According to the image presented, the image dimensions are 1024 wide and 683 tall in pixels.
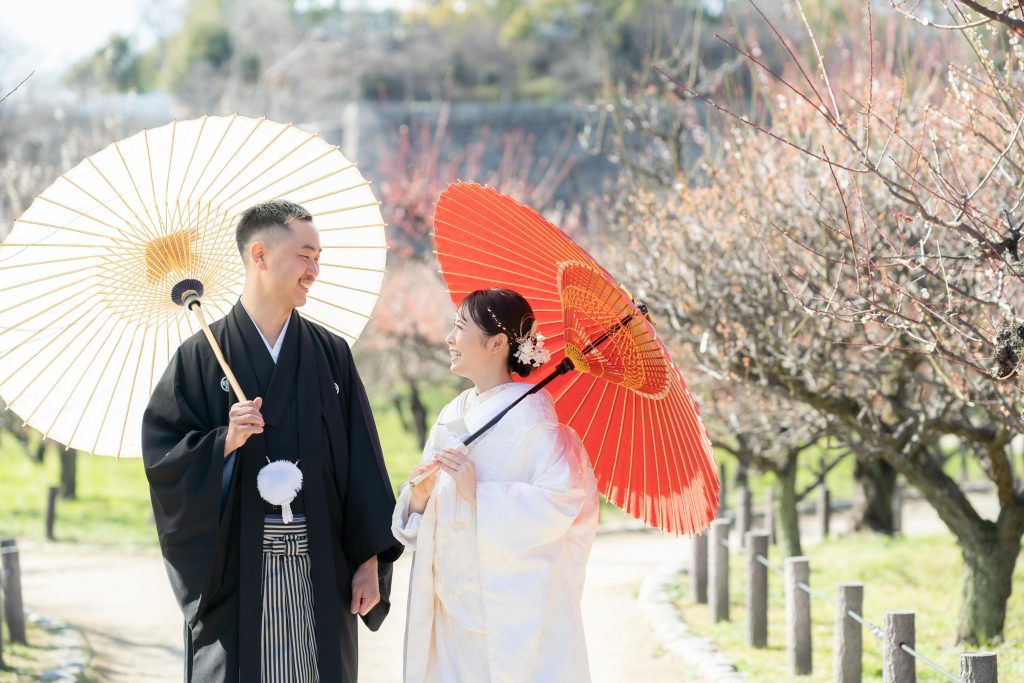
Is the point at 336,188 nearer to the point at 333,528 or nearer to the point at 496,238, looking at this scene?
the point at 496,238

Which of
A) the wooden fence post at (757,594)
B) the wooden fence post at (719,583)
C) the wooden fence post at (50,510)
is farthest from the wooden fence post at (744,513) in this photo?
the wooden fence post at (50,510)

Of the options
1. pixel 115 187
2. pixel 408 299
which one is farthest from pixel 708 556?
pixel 408 299

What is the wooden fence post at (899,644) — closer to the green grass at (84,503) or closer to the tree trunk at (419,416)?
the green grass at (84,503)

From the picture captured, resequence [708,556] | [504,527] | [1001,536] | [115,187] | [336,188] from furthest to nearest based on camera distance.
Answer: [708,556], [1001,536], [336,188], [115,187], [504,527]

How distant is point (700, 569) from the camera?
8922 millimetres

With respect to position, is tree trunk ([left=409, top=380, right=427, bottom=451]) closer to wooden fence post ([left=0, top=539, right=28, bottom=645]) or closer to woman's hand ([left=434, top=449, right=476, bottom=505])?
wooden fence post ([left=0, top=539, right=28, bottom=645])

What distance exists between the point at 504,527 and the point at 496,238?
1.01 m

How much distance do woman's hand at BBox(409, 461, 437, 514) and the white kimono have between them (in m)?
0.02

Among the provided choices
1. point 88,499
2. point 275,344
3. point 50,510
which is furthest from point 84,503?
point 275,344

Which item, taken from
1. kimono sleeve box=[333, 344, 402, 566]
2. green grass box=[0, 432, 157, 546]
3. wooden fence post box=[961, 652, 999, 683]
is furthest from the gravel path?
kimono sleeve box=[333, 344, 402, 566]

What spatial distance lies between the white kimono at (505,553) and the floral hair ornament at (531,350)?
91 mm

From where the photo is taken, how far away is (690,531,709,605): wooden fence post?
882cm

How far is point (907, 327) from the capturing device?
14.8 feet

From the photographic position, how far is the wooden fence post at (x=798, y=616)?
657 centimetres
